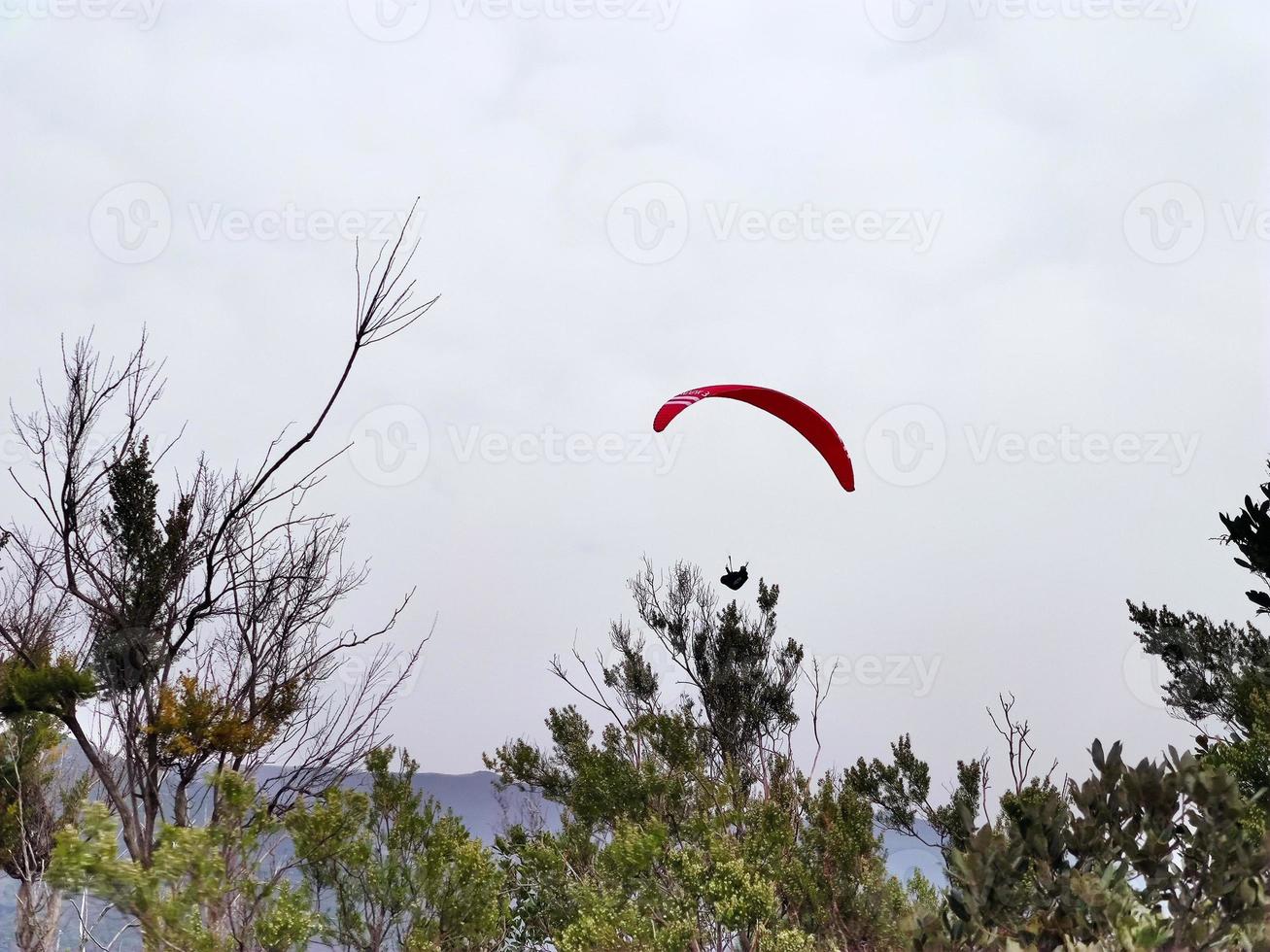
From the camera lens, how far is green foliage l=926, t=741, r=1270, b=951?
3.83m

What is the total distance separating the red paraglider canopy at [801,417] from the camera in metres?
12.4

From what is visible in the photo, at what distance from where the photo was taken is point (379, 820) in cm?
1121

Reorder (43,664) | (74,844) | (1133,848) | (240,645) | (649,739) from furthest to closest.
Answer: (649,739) < (240,645) < (43,664) < (74,844) < (1133,848)

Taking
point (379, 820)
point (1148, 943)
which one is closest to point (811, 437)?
point (379, 820)

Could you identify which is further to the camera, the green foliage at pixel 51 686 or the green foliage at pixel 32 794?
the green foliage at pixel 32 794

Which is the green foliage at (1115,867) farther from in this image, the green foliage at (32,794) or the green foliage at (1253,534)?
the green foliage at (32,794)

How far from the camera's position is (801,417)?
1295 cm

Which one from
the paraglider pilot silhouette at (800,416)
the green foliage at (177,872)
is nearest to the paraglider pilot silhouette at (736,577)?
the paraglider pilot silhouette at (800,416)

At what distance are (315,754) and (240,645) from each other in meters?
1.18

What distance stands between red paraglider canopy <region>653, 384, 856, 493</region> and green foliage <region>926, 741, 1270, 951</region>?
8031mm

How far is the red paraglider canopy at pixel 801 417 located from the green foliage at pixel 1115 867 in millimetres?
8031

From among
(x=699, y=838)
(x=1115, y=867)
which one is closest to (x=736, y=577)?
(x=699, y=838)

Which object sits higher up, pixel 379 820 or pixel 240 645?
pixel 240 645

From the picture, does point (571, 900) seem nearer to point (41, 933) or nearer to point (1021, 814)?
point (41, 933)
